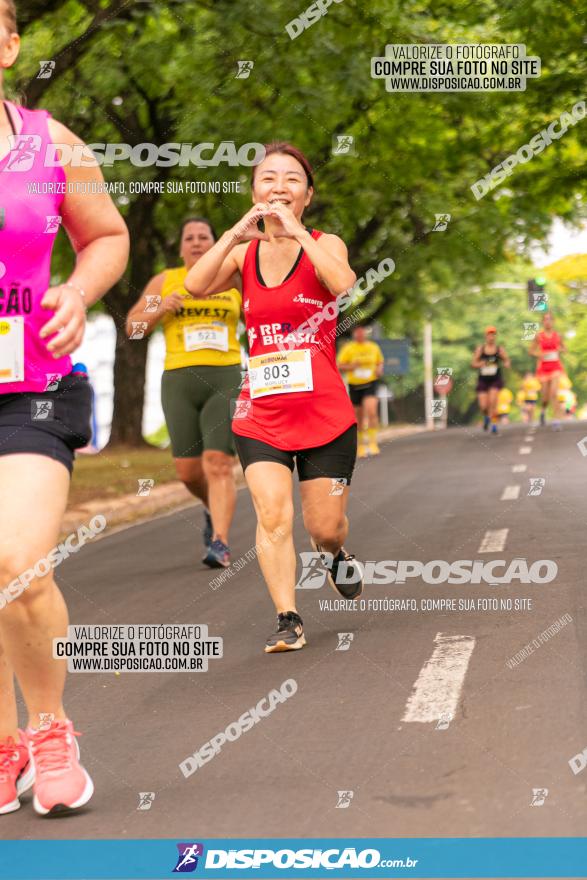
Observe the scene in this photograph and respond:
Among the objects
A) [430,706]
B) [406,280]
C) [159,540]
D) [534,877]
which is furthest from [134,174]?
[534,877]

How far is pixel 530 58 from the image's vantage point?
667 inches

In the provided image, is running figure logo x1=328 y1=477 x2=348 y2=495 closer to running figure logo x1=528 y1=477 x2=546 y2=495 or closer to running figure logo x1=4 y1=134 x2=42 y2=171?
running figure logo x1=4 y1=134 x2=42 y2=171

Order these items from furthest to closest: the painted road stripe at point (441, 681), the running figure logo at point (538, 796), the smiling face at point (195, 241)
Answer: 1. the smiling face at point (195, 241)
2. the painted road stripe at point (441, 681)
3. the running figure logo at point (538, 796)

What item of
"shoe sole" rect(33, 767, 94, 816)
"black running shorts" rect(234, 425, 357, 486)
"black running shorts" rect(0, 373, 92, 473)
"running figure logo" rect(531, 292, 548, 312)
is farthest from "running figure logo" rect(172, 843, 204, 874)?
"running figure logo" rect(531, 292, 548, 312)

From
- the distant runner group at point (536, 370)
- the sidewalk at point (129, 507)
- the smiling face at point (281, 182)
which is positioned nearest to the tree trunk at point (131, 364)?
the distant runner group at point (536, 370)

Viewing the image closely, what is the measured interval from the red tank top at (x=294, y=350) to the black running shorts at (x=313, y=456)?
0.03m

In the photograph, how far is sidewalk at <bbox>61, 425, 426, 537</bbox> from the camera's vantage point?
559 inches

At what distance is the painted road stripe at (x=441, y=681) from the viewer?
17.4 ft

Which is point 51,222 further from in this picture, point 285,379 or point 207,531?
point 207,531

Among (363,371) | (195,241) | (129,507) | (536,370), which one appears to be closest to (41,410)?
(195,241)

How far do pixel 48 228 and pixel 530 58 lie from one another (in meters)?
13.8

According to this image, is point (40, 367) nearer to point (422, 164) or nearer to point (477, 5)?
point (477, 5)

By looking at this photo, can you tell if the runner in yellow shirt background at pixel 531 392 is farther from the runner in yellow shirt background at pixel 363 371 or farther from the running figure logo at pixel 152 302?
the running figure logo at pixel 152 302

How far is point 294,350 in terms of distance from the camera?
6.61 meters
